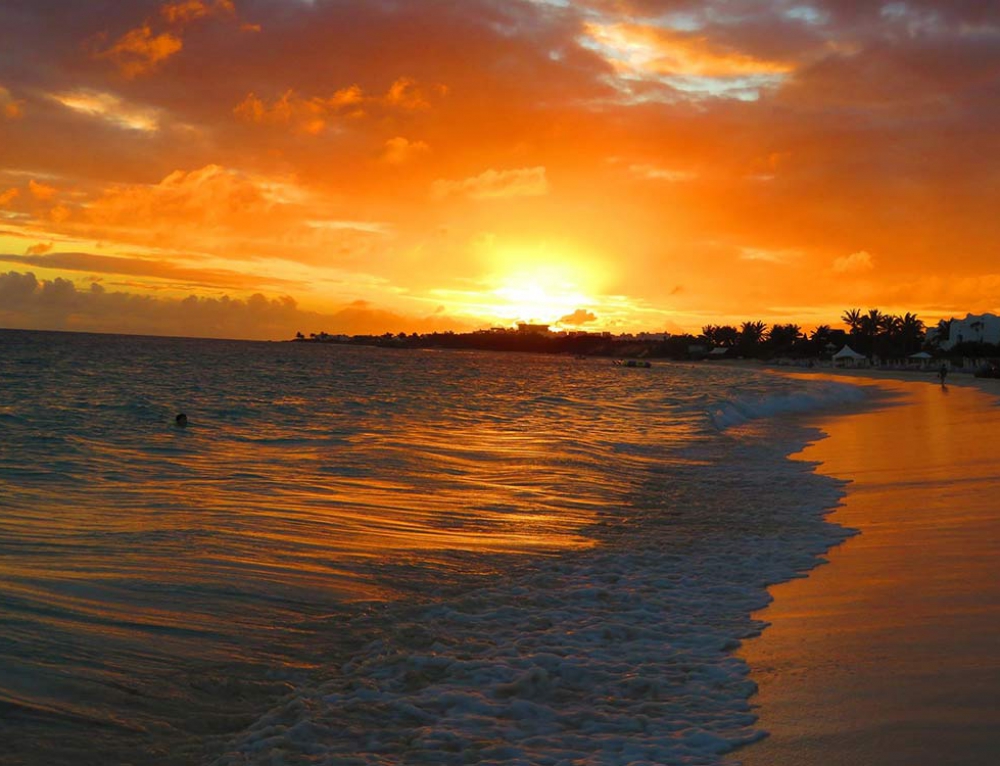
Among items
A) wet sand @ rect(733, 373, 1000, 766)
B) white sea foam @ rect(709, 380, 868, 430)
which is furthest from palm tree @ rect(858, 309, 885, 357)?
wet sand @ rect(733, 373, 1000, 766)

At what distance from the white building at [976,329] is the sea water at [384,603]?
123131 millimetres

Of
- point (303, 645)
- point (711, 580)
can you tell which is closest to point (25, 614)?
point (303, 645)

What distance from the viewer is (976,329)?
12331 centimetres

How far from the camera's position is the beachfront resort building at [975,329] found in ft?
397

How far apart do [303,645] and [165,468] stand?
37.2 ft

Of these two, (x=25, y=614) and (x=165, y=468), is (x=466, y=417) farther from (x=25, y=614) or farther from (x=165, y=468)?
(x=25, y=614)

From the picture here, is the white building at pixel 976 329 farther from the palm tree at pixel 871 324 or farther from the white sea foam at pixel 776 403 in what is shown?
the white sea foam at pixel 776 403

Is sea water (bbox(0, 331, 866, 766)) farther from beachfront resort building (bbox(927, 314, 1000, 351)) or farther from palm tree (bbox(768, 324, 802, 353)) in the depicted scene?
palm tree (bbox(768, 324, 802, 353))

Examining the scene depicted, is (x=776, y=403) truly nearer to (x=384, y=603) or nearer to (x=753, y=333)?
(x=384, y=603)

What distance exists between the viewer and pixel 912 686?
524cm

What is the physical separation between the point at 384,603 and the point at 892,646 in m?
4.36

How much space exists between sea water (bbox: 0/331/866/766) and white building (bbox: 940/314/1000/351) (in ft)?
404

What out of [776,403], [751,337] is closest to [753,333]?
[751,337]

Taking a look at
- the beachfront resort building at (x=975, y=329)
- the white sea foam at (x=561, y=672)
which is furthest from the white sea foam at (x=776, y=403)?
the beachfront resort building at (x=975, y=329)
